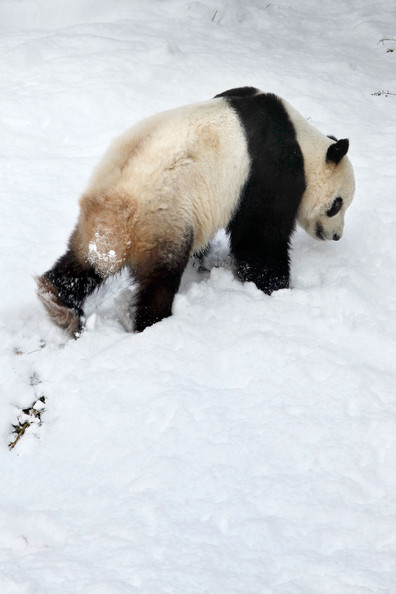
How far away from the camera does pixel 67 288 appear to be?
11.5 feet

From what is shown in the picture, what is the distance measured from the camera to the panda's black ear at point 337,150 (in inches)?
152

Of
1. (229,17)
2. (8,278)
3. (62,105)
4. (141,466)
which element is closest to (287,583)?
(141,466)

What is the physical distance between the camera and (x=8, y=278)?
3.96 meters

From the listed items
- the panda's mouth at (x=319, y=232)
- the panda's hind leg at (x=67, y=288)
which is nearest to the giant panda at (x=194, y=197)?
the panda's hind leg at (x=67, y=288)

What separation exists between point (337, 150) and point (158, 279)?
4.83 ft

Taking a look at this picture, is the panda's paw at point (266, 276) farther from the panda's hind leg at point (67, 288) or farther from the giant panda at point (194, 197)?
the panda's hind leg at point (67, 288)

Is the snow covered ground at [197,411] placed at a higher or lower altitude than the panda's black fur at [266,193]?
lower

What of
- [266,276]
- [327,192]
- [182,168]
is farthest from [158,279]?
[327,192]

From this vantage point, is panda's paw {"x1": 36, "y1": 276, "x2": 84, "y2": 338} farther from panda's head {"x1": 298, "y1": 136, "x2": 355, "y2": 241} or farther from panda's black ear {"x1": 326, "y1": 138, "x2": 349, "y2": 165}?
panda's black ear {"x1": 326, "y1": 138, "x2": 349, "y2": 165}

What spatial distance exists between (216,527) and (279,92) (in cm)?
486

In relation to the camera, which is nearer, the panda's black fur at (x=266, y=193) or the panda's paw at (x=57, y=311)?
the panda's paw at (x=57, y=311)

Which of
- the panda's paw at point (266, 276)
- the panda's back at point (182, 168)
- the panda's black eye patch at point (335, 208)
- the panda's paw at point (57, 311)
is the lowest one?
the panda's paw at point (57, 311)

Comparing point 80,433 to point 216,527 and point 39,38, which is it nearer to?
point 216,527

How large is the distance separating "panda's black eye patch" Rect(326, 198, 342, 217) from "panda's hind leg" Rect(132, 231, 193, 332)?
114 cm
